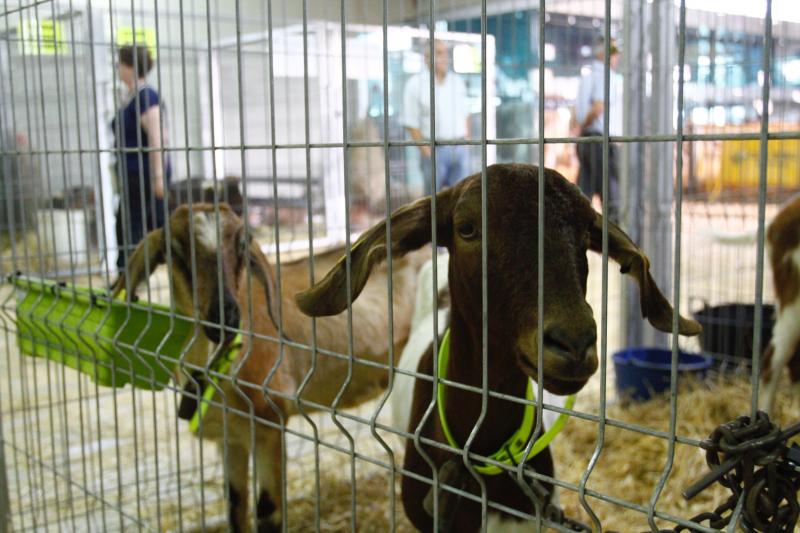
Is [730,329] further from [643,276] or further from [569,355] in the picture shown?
[569,355]

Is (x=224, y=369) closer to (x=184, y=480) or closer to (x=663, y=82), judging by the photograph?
(x=184, y=480)

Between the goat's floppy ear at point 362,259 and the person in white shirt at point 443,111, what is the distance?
4481 mm

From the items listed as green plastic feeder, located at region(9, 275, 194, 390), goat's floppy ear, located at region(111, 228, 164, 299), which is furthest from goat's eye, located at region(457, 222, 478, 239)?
goat's floppy ear, located at region(111, 228, 164, 299)

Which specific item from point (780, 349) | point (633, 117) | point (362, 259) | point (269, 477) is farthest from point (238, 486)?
point (633, 117)

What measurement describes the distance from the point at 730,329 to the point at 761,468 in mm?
4659

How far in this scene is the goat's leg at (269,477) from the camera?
3275 mm

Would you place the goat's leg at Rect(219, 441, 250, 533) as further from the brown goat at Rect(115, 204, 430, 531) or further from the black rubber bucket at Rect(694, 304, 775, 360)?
the black rubber bucket at Rect(694, 304, 775, 360)

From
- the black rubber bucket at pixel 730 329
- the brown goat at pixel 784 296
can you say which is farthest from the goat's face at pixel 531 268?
the black rubber bucket at pixel 730 329

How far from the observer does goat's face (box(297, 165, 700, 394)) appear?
4.89 feet

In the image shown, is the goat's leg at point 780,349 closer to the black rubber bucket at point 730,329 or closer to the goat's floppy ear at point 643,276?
the black rubber bucket at point 730,329

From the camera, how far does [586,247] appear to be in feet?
5.67

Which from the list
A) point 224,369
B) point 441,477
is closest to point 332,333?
point 224,369

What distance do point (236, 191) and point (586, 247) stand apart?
3472 millimetres

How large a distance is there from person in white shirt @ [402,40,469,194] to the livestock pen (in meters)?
0.11
